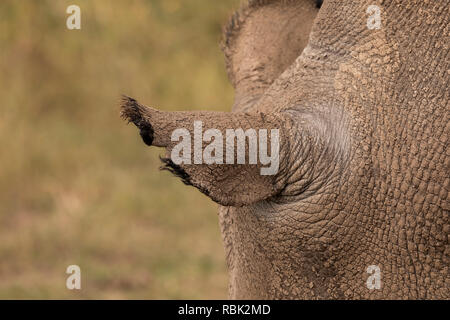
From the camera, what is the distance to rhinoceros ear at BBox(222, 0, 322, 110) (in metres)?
1.73

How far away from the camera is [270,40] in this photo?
1747 mm

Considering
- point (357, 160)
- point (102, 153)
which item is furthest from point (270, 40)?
point (102, 153)

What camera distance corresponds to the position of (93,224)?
420 centimetres

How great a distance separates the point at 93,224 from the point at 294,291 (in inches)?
113

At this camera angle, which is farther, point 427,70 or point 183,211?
point 183,211

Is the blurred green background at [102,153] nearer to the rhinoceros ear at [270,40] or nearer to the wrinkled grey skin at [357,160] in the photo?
the rhinoceros ear at [270,40]

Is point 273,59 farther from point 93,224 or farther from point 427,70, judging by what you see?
point 93,224

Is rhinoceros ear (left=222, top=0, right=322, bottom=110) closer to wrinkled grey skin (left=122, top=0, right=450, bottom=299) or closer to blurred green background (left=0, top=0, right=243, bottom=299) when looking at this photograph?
wrinkled grey skin (left=122, top=0, right=450, bottom=299)

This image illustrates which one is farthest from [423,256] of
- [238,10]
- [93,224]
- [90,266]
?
[93,224]

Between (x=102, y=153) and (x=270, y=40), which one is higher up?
(x=102, y=153)

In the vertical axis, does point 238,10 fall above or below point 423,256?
above

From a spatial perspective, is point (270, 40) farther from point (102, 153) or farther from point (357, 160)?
point (102, 153)

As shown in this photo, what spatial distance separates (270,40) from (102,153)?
124 inches

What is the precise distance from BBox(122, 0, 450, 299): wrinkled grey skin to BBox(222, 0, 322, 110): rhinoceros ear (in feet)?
1.13
